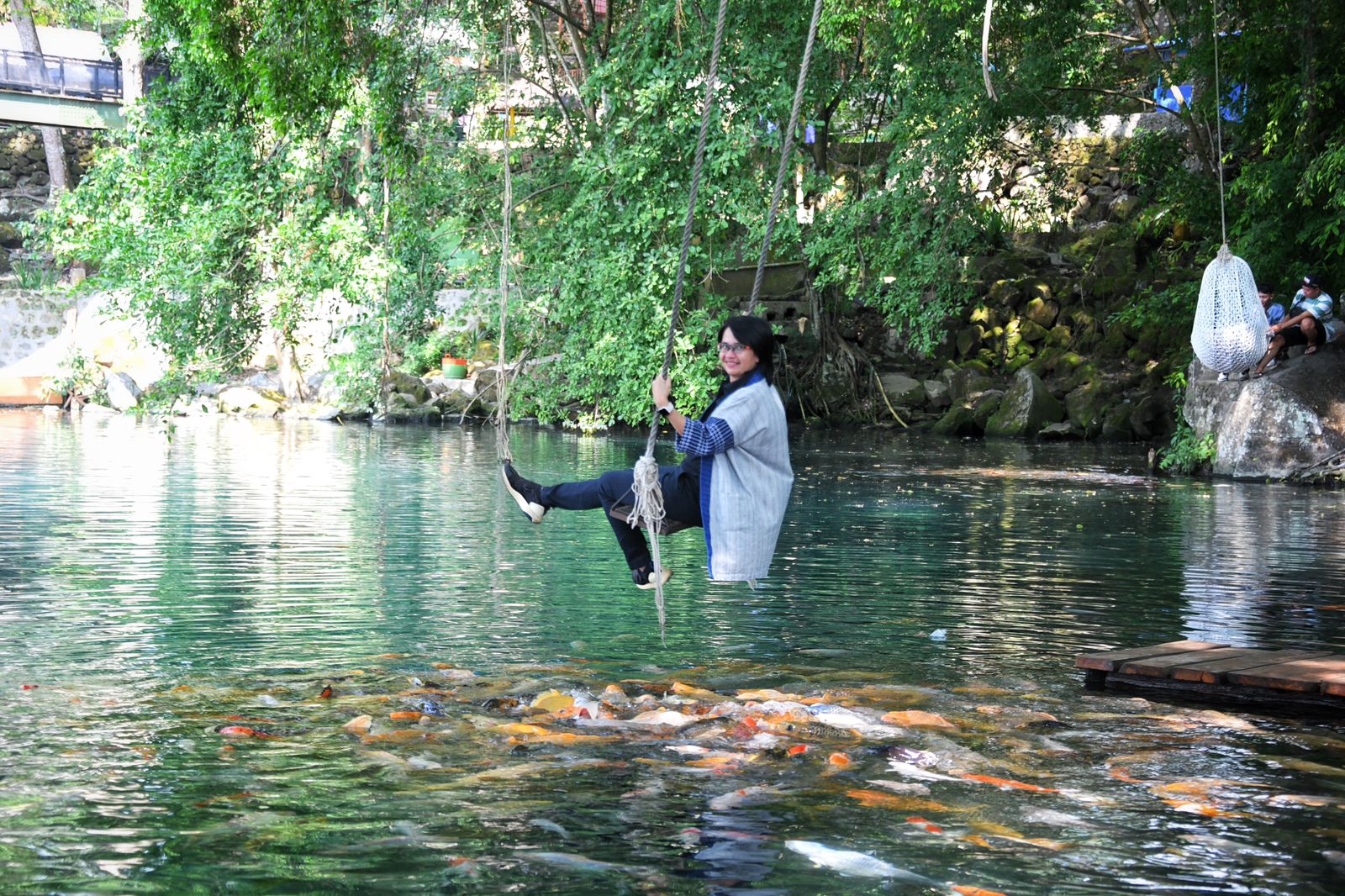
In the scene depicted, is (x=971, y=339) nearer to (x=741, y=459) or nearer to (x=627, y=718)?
(x=741, y=459)

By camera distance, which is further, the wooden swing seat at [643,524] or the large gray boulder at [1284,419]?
the large gray boulder at [1284,419]

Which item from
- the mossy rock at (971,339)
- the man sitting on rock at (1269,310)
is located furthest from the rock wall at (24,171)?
the man sitting on rock at (1269,310)

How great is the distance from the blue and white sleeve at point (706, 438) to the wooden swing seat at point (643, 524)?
0.64 metres

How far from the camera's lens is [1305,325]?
20516 mm

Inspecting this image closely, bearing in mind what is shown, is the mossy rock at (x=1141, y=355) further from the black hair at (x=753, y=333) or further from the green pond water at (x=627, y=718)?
the black hair at (x=753, y=333)

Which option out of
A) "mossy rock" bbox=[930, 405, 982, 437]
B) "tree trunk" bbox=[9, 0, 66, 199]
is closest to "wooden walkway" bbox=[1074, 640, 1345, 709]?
"mossy rock" bbox=[930, 405, 982, 437]

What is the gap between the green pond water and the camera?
4617mm

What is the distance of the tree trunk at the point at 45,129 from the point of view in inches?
1469

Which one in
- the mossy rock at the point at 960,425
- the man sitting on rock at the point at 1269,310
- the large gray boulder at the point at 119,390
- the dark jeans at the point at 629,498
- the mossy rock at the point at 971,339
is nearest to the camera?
the dark jeans at the point at 629,498

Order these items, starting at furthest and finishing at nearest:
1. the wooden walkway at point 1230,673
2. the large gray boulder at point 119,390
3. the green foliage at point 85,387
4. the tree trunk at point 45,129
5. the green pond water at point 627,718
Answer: the tree trunk at point 45,129, the large gray boulder at point 119,390, the green foliage at point 85,387, the wooden walkway at point 1230,673, the green pond water at point 627,718

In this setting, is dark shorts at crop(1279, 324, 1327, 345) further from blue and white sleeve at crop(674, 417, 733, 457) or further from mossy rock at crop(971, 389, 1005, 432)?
blue and white sleeve at crop(674, 417, 733, 457)

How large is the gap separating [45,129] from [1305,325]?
31.0 metres

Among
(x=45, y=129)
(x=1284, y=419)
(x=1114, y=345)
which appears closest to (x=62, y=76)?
(x=45, y=129)

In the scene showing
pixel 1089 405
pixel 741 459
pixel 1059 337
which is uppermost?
pixel 1059 337
